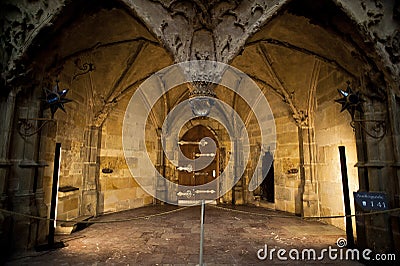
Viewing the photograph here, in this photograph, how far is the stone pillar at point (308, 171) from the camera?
598 centimetres

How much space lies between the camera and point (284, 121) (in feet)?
23.5

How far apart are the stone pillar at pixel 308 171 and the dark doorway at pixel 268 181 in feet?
4.42

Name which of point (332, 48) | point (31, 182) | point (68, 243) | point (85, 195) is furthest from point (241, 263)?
point (85, 195)

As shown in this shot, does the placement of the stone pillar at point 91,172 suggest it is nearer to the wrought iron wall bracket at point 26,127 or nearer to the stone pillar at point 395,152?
the wrought iron wall bracket at point 26,127

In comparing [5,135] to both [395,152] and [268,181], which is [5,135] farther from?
[268,181]

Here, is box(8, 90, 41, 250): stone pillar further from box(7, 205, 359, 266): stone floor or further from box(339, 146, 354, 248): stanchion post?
box(339, 146, 354, 248): stanchion post

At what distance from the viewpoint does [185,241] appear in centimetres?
417

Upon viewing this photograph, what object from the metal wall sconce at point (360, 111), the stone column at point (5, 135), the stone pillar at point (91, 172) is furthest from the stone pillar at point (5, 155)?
the metal wall sconce at point (360, 111)

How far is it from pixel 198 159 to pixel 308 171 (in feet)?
13.4

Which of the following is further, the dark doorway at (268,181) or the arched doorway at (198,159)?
the arched doorway at (198,159)

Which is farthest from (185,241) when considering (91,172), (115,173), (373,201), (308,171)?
(308,171)

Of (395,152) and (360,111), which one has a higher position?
(360,111)

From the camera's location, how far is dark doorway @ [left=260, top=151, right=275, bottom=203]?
7.74 meters

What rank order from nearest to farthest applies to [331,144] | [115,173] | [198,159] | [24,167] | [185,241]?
[24,167] → [185,241] → [331,144] → [115,173] → [198,159]
